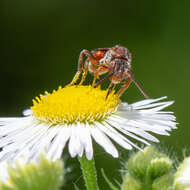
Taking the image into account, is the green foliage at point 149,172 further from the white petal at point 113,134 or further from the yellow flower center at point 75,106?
the yellow flower center at point 75,106

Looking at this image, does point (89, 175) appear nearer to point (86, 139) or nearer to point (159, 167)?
point (86, 139)

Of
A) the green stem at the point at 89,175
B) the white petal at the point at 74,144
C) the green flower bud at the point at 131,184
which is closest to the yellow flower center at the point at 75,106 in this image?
the white petal at the point at 74,144

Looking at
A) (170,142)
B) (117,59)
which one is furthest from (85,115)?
(170,142)

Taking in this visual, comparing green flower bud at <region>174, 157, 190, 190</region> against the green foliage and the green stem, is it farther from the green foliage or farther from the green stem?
the green stem

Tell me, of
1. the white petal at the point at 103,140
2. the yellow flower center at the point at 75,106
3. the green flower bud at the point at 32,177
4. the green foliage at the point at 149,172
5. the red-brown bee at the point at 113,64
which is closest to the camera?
the green flower bud at the point at 32,177

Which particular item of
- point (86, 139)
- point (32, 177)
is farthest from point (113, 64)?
point (32, 177)

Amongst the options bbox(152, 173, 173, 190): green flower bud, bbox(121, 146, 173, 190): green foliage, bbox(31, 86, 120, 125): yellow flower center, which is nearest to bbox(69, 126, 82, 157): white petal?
bbox(31, 86, 120, 125): yellow flower center
